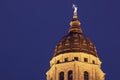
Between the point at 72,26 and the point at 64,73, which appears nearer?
the point at 64,73

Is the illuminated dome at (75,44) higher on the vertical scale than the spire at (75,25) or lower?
lower

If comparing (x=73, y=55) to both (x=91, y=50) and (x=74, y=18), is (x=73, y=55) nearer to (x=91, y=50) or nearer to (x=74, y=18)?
(x=91, y=50)

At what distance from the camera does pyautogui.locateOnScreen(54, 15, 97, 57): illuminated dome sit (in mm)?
128375

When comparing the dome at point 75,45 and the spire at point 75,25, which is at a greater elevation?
the spire at point 75,25

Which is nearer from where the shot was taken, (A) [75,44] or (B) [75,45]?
(B) [75,45]

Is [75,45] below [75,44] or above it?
below

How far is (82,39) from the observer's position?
131000mm

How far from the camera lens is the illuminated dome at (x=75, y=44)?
128 meters

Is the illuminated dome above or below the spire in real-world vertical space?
below

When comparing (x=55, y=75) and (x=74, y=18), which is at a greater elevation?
(x=74, y=18)

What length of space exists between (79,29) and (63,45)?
6.92 m

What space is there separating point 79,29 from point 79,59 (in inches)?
450

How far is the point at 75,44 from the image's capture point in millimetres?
129250

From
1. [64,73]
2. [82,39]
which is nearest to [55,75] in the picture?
[64,73]
